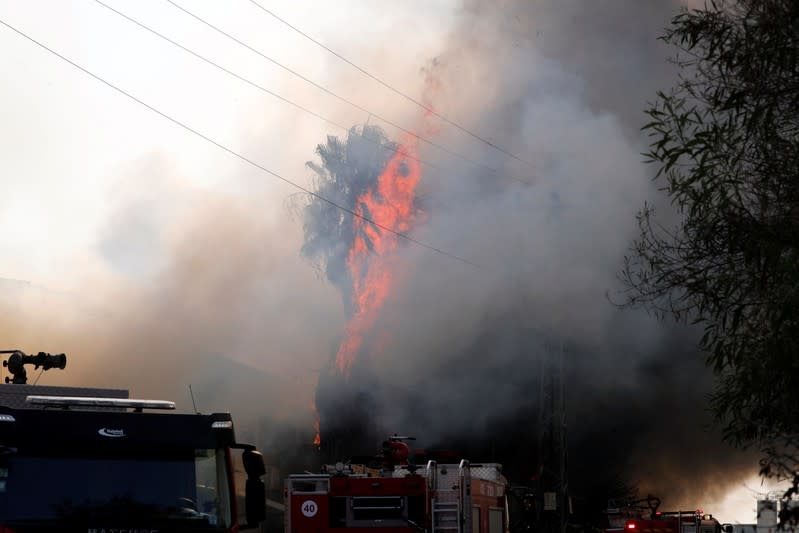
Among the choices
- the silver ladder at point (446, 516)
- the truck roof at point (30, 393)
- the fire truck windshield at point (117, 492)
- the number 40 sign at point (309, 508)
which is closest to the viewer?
the fire truck windshield at point (117, 492)

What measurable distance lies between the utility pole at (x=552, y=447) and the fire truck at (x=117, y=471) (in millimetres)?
20497

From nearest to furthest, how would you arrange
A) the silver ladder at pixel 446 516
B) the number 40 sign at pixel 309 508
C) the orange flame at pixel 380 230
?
the silver ladder at pixel 446 516 → the number 40 sign at pixel 309 508 → the orange flame at pixel 380 230

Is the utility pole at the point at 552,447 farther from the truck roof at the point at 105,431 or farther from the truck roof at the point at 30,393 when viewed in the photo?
the truck roof at the point at 105,431

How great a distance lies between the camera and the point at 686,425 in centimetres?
3866

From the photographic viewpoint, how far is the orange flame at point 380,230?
3503 cm

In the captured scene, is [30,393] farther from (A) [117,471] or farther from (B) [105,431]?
(A) [117,471]

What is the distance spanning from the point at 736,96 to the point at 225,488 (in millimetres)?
6944

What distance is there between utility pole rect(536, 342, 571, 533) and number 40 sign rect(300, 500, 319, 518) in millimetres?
14015

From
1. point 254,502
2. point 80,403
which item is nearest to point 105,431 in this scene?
point 80,403

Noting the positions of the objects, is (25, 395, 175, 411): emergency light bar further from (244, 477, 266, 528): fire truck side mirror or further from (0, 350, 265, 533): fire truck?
(244, 477, 266, 528): fire truck side mirror

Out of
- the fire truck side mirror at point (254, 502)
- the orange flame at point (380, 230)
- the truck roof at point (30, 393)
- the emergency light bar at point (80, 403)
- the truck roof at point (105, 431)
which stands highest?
the orange flame at point (380, 230)

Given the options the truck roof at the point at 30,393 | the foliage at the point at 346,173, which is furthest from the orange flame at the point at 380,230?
the truck roof at the point at 30,393

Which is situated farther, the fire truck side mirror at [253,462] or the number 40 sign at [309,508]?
the number 40 sign at [309,508]

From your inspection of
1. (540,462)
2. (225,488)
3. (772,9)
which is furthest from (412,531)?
(540,462)
